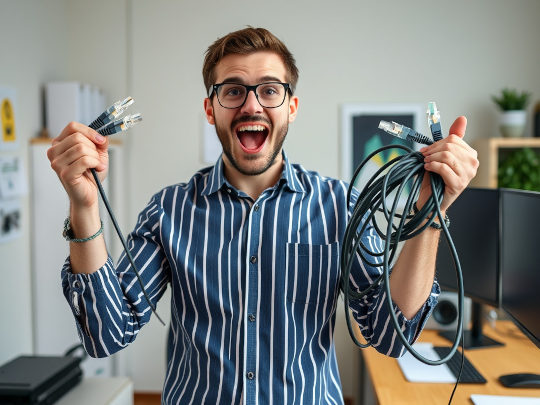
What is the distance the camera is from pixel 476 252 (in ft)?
6.19

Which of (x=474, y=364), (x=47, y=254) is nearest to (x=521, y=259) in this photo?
(x=474, y=364)

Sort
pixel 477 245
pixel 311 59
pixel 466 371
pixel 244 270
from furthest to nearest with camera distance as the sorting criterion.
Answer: pixel 311 59
pixel 477 245
pixel 466 371
pixel 244 270

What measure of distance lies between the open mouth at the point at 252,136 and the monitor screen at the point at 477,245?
97cm

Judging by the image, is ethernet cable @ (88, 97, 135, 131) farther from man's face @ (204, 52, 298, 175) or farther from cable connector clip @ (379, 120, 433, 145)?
cable connector clip @ (379, 120, 433, 145)

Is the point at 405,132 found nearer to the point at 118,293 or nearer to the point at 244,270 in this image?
the point at 244,270

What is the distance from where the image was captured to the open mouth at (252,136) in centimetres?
120

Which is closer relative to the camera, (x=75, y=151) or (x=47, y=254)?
(x=75, y=151)

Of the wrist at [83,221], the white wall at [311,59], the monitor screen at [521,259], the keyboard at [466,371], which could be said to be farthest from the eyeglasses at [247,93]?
the white wall at [311,59]

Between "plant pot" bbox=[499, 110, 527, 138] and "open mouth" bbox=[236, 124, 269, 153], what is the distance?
2030 mm

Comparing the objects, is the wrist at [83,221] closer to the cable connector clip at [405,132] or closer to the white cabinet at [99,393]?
the cable connector clip at [405,132]

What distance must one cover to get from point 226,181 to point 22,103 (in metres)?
1.79

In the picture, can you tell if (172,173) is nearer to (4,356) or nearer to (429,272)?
(4,356)

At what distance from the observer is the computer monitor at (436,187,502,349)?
1.80 metres

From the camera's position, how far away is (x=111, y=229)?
303 cm
